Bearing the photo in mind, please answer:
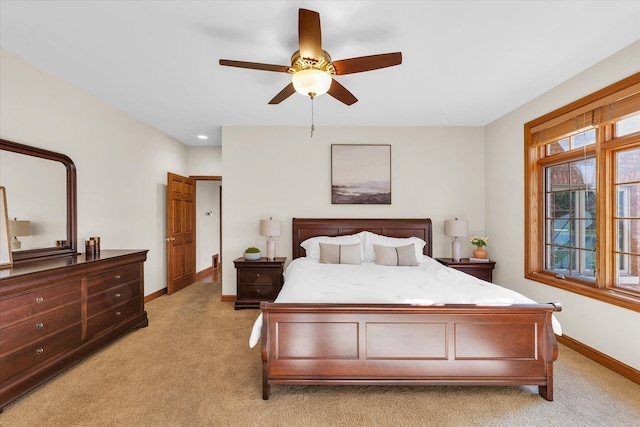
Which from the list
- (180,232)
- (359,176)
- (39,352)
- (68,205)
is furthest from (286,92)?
(180,232)

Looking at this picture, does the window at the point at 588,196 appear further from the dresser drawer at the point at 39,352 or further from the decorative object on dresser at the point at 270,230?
the dresser drawer at the point at 39,352

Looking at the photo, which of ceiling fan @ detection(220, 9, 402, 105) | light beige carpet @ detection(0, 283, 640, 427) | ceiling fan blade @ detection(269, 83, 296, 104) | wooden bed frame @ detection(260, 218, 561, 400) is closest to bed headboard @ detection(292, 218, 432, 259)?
light beige carpet @ detection(0, 283, 640, 427)

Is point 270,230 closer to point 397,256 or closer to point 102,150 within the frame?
point 397,256

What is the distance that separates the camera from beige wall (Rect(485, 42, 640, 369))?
245 cm

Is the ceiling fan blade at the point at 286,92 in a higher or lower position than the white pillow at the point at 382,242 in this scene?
higher

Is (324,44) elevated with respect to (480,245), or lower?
elevated

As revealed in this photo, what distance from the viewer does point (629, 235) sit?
102 inches

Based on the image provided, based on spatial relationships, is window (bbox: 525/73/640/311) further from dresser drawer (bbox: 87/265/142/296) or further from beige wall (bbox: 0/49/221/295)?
beige wall (bbox: 0/49/221/295)

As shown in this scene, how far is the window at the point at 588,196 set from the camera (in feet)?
8.30

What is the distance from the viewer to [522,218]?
12.2ft

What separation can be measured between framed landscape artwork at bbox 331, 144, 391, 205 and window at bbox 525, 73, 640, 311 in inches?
71.9

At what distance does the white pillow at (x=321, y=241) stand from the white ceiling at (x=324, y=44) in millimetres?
1786

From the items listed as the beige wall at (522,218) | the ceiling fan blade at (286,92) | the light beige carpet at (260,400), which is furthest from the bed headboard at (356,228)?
the ceiling fan blade at (286,92)

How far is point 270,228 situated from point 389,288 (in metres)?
2.16
